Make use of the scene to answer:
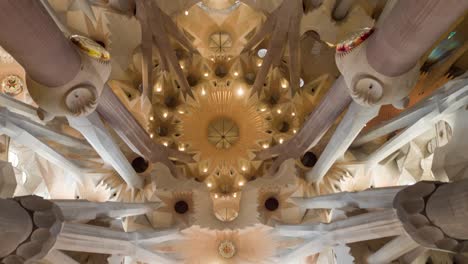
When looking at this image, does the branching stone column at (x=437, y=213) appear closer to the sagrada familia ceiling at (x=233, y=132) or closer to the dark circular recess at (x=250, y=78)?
the sagrada familia ceiling at (x=233, y=132)

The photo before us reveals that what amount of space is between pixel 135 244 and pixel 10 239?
11.8 ft

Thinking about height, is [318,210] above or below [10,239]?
above

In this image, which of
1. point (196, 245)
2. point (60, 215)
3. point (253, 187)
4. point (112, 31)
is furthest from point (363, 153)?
point (60, 215)

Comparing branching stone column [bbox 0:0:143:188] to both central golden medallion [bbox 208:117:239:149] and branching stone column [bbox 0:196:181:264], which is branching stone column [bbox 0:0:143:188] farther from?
central golden medallion [bbox 208:117:239:149]

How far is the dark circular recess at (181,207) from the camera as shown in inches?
420

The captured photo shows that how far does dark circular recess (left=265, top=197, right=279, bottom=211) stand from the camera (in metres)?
10.5

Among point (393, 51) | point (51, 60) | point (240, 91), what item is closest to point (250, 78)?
point (240, 91)

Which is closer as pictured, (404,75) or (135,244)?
(404,75)

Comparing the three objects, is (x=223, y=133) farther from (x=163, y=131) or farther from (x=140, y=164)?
(x=140, y=164)

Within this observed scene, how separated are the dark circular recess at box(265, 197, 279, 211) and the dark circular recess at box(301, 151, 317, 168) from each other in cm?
110

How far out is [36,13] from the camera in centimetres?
384

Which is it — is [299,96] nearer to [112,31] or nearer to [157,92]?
[157,92]

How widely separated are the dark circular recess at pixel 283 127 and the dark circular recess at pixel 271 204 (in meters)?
1.89

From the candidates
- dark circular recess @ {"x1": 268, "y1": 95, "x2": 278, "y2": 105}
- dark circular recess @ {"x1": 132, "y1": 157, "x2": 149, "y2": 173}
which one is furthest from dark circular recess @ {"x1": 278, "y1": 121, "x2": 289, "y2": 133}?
dark circular recess @ {"x1": 132, "y1": 157, "x2": 149, "y2": 173}
